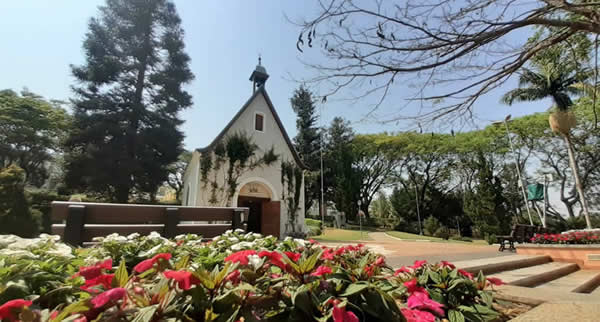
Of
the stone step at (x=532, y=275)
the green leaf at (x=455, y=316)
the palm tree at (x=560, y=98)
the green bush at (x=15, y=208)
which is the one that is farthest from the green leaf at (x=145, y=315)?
the green bush at (x=15, y=208)

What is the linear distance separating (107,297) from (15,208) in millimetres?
→ 16577

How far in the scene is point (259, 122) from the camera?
13.7 metres

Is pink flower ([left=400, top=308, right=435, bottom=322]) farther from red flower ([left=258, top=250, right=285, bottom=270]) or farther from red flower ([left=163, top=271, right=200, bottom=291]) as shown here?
red flower ([left=163, top=271, right=200, bottom=291])

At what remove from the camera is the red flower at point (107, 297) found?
66 centimetres

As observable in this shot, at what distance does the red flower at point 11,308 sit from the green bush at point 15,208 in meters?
16.1

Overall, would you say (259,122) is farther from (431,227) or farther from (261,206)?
(431,227)

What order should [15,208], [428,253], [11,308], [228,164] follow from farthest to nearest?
[228,164], [15,208], [428,253], [11,308]

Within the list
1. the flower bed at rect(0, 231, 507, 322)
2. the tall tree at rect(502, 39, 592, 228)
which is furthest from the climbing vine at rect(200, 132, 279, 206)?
the flower bed at rect(0, 231, 507, 322)

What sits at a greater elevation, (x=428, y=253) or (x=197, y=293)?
(x=197, y=293)

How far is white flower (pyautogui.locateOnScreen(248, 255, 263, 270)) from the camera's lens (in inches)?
40.8

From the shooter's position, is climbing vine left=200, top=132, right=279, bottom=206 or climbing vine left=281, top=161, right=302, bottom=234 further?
climbing vine left=281, top=161, right=302, bottom=234

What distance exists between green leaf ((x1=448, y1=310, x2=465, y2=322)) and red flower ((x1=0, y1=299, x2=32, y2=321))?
175 centimetres

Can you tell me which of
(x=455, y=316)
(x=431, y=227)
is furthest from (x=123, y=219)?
(x=431, y=227)

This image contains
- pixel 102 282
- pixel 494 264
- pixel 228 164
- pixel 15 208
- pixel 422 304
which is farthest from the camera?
pixel 228 164
